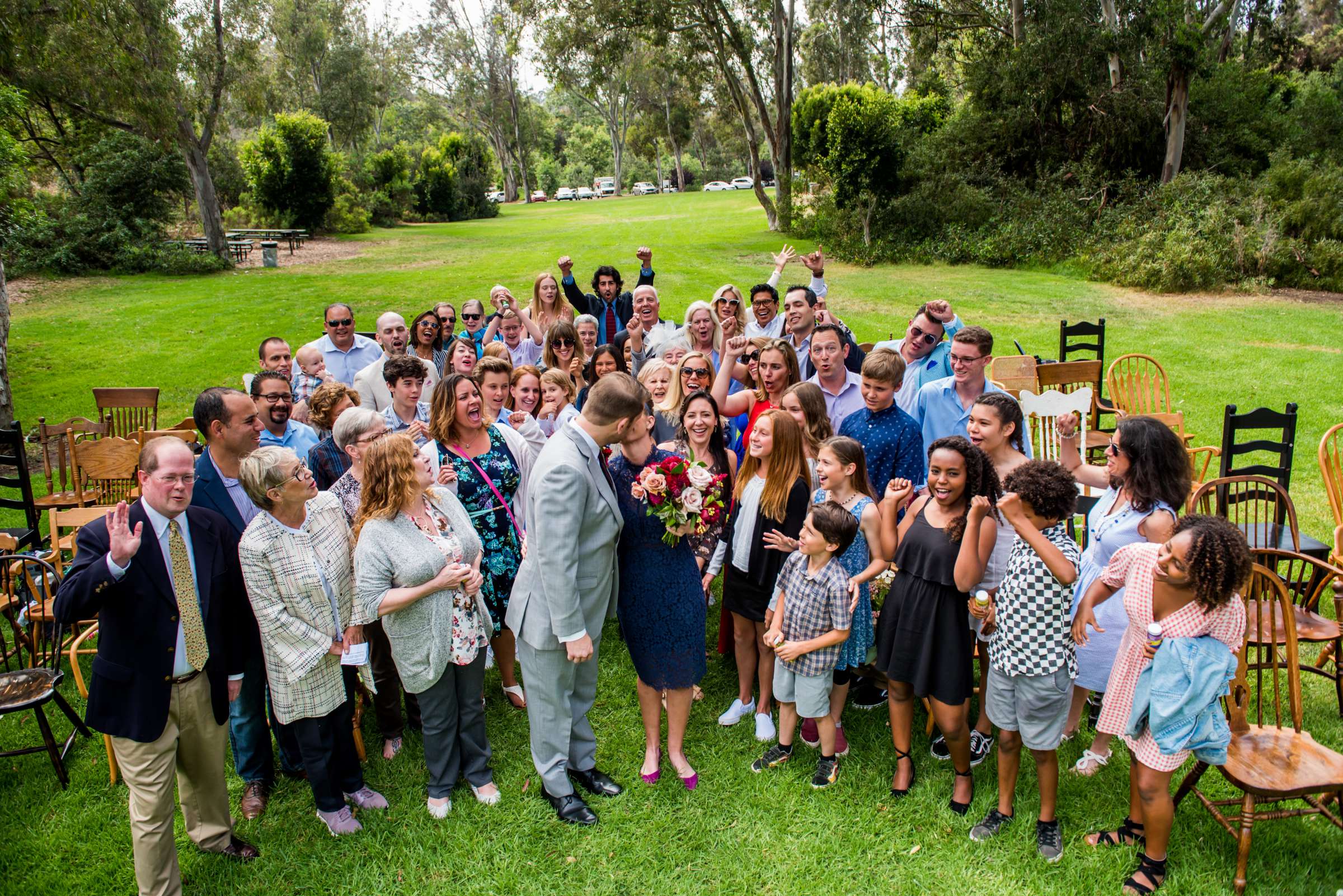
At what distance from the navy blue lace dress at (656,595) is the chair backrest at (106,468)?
551 centimetres

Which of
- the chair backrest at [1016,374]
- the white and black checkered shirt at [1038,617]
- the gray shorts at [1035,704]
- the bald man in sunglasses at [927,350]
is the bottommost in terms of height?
the gray shorts at [1035,704]

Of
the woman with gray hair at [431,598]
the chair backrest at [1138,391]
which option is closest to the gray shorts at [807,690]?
the woman with gray hair at [431,598]

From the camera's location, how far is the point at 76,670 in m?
5.20

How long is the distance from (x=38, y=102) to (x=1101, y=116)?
104 ft

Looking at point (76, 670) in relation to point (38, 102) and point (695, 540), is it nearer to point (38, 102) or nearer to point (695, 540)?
point (695, 540)

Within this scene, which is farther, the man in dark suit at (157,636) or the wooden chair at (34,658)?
the wooden chair at (34,658)

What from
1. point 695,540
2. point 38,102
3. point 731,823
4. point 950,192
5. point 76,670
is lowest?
point 731,823

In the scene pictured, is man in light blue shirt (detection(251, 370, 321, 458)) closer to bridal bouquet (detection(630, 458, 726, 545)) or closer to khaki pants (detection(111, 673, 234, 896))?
khaki pants (detection(111, 673, 234, 896))

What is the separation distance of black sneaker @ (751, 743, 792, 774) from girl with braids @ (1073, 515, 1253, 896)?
1.62 metres

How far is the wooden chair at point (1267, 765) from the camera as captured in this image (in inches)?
137

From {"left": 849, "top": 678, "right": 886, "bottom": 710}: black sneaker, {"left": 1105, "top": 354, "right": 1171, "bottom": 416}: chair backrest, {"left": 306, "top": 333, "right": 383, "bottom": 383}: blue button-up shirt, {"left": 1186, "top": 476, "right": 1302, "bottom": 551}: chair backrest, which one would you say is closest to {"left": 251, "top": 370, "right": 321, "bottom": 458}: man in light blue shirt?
{"left": 306, "top": 333, "right": 383, "bottom": 383}: blue button-up shirt

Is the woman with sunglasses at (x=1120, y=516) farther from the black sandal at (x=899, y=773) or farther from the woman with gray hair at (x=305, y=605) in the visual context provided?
the woman with gray hair at (x=305, y=605)

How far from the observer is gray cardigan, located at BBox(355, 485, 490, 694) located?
3887mm

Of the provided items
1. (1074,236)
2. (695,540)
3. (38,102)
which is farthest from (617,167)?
(695,540)
